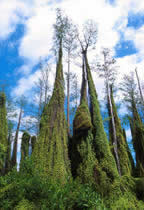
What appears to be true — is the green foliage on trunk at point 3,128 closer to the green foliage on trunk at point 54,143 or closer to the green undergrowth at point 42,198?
the green foliage on trunk at point 54,143

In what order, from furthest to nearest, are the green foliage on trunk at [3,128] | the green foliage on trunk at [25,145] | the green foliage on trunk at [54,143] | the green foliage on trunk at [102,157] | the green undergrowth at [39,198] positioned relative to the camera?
the green foliage on trunk at [25,145] → the green foliage on trunk at [3,128] → the green foliage on trunk at [102,157] → the green foliage on trunk at [54,143] → the green undergrowth at [39,198]

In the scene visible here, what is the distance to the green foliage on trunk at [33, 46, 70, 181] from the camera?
759cm

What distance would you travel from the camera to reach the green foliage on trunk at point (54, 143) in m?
7.59

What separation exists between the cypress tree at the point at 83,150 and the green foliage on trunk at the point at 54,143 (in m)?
0.58

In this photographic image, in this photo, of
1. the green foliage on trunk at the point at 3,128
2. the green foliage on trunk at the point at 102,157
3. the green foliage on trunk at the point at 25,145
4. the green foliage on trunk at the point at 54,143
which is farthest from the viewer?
the green foliage on trunk at the point at 25,145

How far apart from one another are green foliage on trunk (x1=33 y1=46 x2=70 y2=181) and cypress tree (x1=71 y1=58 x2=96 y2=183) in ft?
1.91

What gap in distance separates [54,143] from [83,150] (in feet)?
5.37

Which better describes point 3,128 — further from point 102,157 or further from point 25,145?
point 102,157

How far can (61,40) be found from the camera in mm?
13461

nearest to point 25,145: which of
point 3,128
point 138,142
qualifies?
point 3,128

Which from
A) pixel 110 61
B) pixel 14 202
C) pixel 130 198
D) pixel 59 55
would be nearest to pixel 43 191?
pixel 14 202

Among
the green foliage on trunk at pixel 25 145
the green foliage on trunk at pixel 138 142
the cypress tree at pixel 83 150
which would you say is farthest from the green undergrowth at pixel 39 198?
the green foliage on trunk at pixel 25 145

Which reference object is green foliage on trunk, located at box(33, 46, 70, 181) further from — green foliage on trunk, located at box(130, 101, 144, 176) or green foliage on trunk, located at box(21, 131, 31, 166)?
green foliage on trunk, located at box(21, 131, 31, 166)

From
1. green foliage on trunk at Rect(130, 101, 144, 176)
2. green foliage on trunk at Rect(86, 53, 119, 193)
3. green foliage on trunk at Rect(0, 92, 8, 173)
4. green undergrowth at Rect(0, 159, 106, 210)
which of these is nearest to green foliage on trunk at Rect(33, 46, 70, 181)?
green undergrowth at Rect(0, 159, 106, 210)
